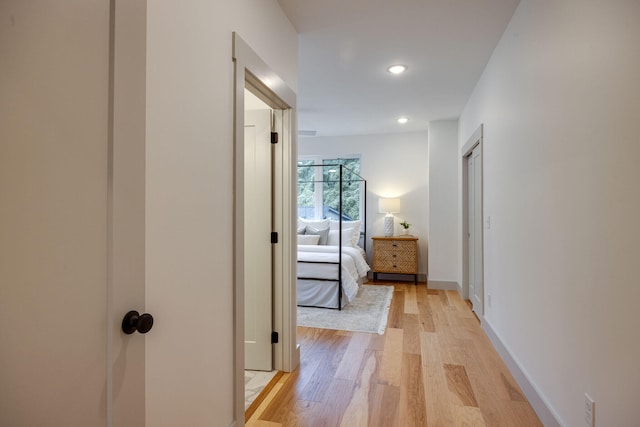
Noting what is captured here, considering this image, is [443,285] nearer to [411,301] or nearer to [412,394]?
[411,301]

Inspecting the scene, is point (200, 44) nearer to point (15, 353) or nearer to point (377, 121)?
point (15, 353)

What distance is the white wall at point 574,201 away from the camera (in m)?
1.25

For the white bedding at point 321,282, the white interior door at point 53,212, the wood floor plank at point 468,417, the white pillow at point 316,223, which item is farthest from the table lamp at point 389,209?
the white interior door at point 53,212

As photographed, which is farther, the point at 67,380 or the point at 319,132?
the point at 319,132

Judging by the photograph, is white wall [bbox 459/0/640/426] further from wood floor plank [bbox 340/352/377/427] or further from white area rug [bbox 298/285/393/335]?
white area rug [bbox 298/285/393/335]

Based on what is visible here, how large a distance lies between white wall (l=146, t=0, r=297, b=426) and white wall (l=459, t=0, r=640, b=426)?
1.58 metres

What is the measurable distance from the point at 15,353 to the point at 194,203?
0.86m

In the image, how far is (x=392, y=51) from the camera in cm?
310

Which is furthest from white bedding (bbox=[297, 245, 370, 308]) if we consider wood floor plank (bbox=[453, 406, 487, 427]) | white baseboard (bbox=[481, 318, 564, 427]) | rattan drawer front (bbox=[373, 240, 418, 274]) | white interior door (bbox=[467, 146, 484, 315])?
wood floor plank (bbox=[453, 406, 487, 427])

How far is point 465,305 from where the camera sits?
181 inches

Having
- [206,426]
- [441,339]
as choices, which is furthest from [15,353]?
[441,339]

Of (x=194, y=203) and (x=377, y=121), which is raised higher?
(x=377, y=121)

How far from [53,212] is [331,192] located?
19.7 feet

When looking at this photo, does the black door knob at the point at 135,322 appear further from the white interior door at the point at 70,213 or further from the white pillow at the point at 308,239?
the white pillow at the point at 308,239
